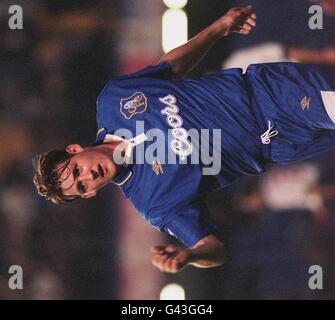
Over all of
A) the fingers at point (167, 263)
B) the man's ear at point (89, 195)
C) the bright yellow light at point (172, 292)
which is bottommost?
the bright yellow light at point (172, 292)

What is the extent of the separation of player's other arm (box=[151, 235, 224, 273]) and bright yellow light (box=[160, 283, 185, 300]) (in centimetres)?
6

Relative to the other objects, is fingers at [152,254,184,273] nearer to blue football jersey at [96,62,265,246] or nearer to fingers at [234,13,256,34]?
blue football jersey at [96,62,265,246]

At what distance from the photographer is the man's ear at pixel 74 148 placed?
8.12ft

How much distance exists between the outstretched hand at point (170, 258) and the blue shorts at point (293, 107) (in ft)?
1.63

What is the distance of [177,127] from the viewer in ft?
8.17

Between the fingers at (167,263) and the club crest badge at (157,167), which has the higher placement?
the club crest badge at (157,167)

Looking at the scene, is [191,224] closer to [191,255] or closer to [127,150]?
[191,255]

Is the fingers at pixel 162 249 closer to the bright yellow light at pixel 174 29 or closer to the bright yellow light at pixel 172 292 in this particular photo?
the bright yellow light at pixel 172 292

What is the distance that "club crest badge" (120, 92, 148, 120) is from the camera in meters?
2.49

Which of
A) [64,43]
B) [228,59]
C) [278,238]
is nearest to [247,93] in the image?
[228,59]

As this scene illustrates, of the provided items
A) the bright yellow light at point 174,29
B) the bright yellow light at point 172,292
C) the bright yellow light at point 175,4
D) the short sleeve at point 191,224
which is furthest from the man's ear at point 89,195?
the bright yellow light at point 175,4

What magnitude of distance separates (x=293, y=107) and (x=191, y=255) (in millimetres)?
697

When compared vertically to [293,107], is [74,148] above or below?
below

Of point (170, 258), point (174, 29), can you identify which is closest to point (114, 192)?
point (170, 258)
